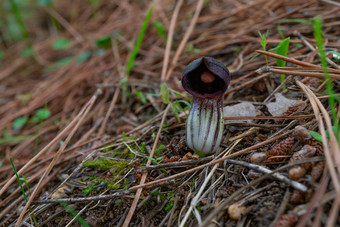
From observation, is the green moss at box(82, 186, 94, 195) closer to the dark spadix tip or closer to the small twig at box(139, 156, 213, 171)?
the small twig at box(139, 156, 213, 171)

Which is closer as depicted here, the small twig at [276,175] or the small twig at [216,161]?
the small twig at [276,175]

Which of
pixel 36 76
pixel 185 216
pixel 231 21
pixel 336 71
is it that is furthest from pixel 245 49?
pixel 36 76

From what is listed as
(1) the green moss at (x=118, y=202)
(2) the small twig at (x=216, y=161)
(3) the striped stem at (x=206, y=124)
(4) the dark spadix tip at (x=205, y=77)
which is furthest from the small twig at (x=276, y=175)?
(1) the green moss at (x=118, y=202)

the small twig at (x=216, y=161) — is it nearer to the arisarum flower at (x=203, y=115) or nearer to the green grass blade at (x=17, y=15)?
the arisarum flower at (x=203, y=115)

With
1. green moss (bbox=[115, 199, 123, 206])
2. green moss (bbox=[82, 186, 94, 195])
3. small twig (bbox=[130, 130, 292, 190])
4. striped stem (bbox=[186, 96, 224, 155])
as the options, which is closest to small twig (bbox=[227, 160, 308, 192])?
small twig (bbox=[130, 130, 292, 190])

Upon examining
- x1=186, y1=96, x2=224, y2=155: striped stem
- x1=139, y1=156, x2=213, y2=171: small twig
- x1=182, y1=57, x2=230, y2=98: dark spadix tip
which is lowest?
x1=139, y1=156, x2=213, y2=171: small twig

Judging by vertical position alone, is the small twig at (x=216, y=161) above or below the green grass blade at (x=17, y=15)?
below
